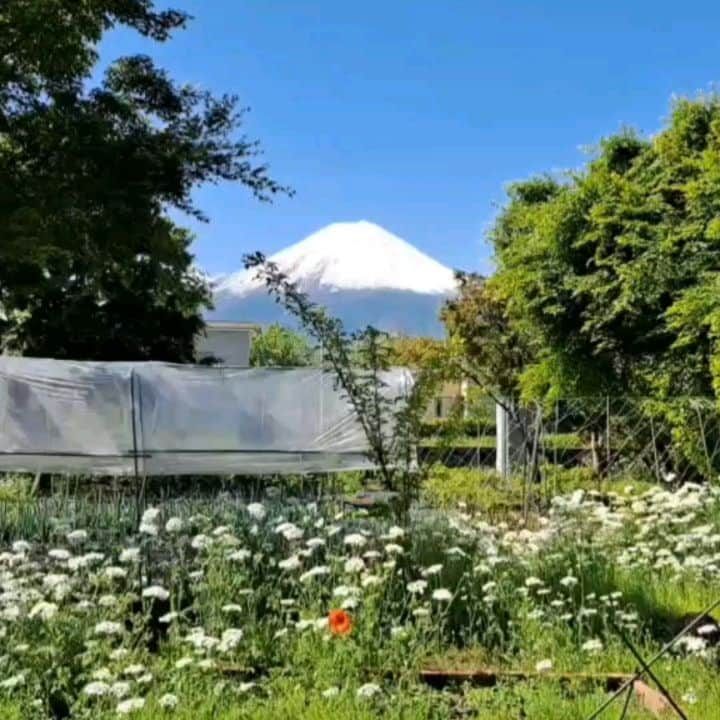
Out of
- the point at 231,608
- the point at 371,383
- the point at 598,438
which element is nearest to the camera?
the point at 231,608

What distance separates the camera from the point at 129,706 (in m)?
2.60

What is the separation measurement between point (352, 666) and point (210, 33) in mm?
7418

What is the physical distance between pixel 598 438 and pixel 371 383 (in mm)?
6342

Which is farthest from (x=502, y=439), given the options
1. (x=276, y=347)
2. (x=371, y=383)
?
(x=276, y=347)

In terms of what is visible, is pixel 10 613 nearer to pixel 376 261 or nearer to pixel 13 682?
pixel 13 682

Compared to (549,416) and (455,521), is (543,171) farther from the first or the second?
(455,521)

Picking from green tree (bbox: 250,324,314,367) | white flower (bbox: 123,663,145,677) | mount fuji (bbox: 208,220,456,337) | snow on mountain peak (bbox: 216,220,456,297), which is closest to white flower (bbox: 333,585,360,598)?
white flower (bbox: 123,663,145,677)

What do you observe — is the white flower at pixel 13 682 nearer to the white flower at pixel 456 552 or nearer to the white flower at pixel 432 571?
the white flower at pixel 432 571

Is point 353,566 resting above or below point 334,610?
above

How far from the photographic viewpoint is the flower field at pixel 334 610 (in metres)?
2.93

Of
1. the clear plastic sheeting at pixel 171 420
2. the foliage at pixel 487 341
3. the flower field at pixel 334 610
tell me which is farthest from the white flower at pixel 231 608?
the foliage at pixel 487 341

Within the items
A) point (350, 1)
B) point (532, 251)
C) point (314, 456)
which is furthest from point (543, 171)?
point (314, 456)

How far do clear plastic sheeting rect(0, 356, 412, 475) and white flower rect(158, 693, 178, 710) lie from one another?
4.39 m

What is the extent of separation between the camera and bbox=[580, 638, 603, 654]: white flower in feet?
10.6
